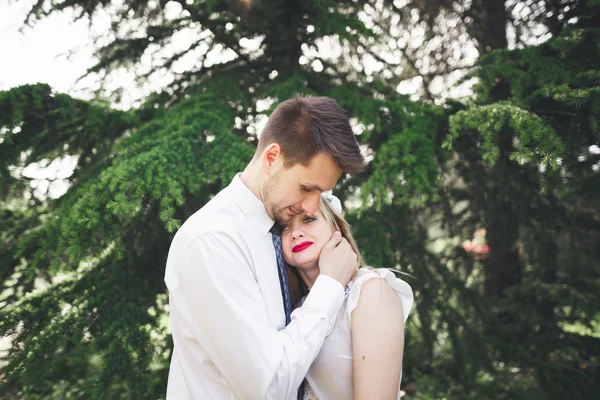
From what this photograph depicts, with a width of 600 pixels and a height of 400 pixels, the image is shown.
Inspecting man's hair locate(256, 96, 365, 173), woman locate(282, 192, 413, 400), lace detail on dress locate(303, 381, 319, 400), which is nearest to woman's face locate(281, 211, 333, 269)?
woman locate(282, 192, 413, 400)

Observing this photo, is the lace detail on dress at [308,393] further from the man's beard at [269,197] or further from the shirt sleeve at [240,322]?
the man's beard at [269,197]

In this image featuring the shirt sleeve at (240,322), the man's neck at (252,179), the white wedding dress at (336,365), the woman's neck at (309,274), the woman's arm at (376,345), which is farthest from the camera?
the woman's neck at (309,274)

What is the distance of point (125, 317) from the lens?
3.34 meters

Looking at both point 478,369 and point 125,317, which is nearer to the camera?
point 125,317

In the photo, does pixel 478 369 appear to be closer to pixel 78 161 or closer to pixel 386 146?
pixel 386 146

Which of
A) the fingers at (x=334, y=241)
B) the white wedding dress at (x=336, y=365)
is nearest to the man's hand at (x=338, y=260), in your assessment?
the fingers at (x=334, y=241)

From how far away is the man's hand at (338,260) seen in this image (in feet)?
7.01

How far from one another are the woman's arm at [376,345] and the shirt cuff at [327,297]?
0.22 meters

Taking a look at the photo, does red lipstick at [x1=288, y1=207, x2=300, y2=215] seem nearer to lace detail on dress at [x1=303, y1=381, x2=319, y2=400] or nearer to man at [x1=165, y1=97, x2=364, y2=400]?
man at [x1=165, y1=97, x2=364, y2=400]

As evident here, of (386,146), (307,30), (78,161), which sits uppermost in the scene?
(307,30)

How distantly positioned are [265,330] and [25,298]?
2500 millimetres

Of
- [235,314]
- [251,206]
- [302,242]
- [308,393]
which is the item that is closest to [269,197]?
[251,206]

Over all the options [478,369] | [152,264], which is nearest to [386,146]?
[152,264]

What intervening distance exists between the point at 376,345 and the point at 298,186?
33.0 inches
